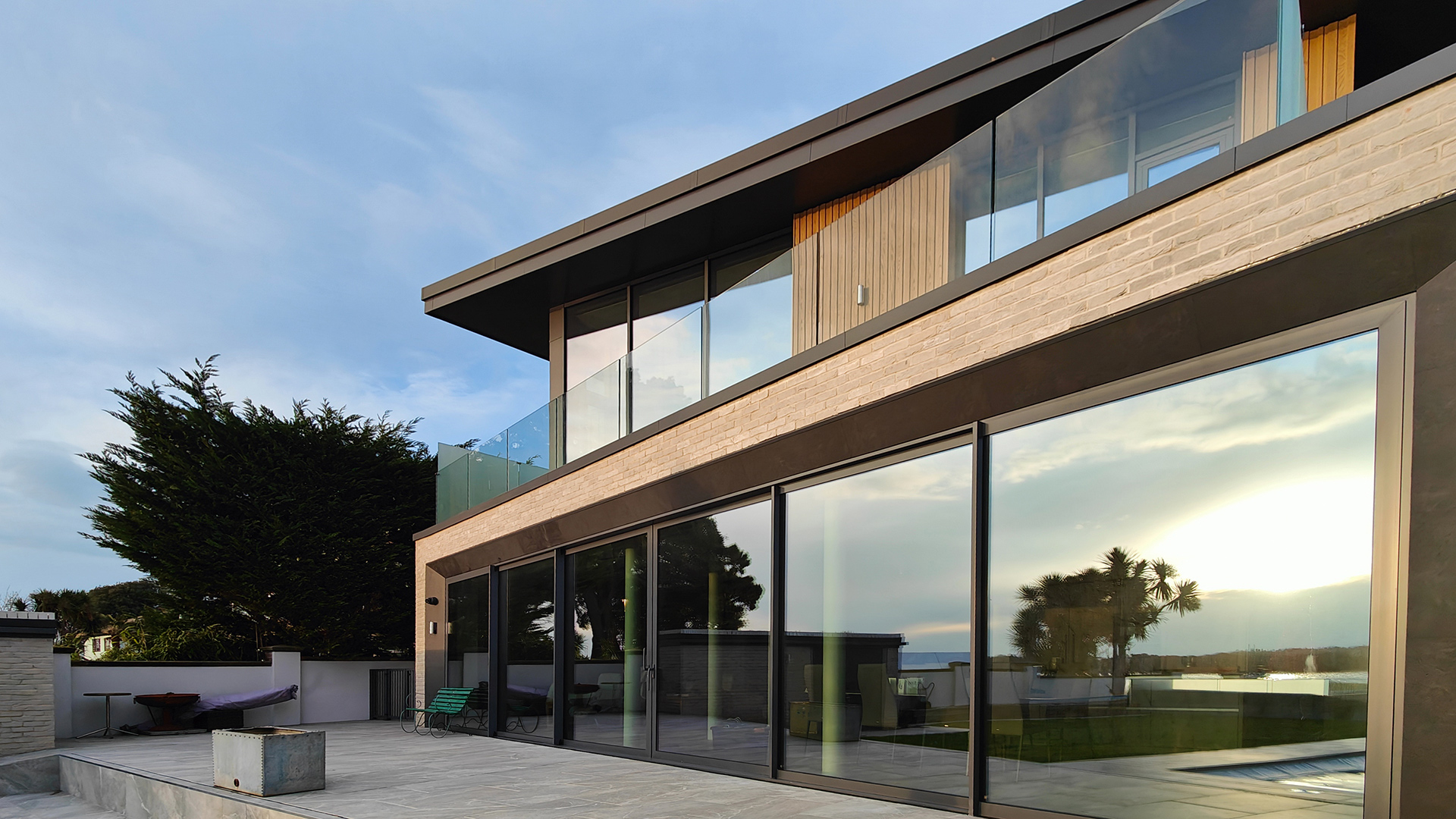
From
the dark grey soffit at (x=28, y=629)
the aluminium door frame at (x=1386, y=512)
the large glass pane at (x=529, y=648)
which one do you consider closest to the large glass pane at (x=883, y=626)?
the aluminium door frame at (x=1386, y=512)

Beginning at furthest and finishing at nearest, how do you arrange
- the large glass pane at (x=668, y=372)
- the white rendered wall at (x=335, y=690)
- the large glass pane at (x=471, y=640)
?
1. the white rendered wall at (x=335, y=690)
2. the large glass pane at (x=471, y=640)
3. the large glass pane at (x=668, y=372)

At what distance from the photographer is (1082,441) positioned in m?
7.00

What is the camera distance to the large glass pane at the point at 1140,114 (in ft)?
19.3

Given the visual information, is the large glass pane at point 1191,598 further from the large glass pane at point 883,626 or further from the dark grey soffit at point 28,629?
the dark grey soffit at point 28,629

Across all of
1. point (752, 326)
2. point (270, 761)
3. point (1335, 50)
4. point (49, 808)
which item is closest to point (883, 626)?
point (752, 326)

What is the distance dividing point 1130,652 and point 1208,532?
3.07 feet

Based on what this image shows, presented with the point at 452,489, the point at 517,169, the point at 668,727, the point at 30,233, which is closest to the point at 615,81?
the point at 517,169

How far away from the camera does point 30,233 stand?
205 ft

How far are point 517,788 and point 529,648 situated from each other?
5.99 m

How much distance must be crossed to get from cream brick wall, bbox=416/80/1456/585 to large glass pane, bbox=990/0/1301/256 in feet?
1.27

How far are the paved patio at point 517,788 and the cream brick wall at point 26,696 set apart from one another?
2.81 feet

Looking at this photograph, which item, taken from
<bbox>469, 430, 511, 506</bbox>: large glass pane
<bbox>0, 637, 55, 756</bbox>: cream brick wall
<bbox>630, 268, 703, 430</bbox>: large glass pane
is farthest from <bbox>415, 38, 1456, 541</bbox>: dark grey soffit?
<bbox>0, 637, 55, 756</bbox>: cream brick wall

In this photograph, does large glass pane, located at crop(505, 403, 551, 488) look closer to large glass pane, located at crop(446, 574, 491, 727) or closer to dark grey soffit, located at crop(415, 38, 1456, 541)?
large glass pane, located at crop(446, 574, 491, 727)

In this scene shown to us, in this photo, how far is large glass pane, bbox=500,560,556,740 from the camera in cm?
1475
